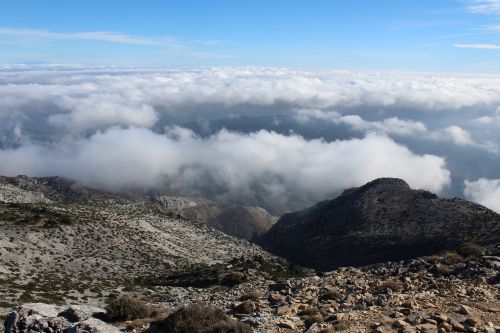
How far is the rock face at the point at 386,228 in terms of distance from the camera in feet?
300

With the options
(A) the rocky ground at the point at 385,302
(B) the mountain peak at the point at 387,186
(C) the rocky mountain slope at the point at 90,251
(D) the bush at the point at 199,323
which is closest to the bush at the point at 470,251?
(A) the rocky ground at the point at 385,302

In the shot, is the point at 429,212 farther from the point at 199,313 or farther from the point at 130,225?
the point at 199,313

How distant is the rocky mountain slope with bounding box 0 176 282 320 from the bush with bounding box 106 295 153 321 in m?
12.5

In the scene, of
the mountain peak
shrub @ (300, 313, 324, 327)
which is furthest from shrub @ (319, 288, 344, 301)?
the mountain peak

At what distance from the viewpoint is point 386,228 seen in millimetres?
111688

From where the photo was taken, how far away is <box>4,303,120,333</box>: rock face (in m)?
15.2

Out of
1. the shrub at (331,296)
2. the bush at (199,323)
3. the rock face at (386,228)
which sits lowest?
the rock face at (386,228)

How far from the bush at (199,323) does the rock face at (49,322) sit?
6.34 feet

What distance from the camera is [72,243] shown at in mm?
60562

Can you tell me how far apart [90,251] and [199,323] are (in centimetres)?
4792

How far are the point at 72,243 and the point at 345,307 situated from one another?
49948mm

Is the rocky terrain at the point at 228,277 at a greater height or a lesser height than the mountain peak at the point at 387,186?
greater

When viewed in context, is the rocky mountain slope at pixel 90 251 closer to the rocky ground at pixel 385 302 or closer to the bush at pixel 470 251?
the rocky ground at pixel 385 302

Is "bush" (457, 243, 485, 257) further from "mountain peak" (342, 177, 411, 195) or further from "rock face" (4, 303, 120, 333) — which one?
"mountain peak" (342, 177, 411, 195)
